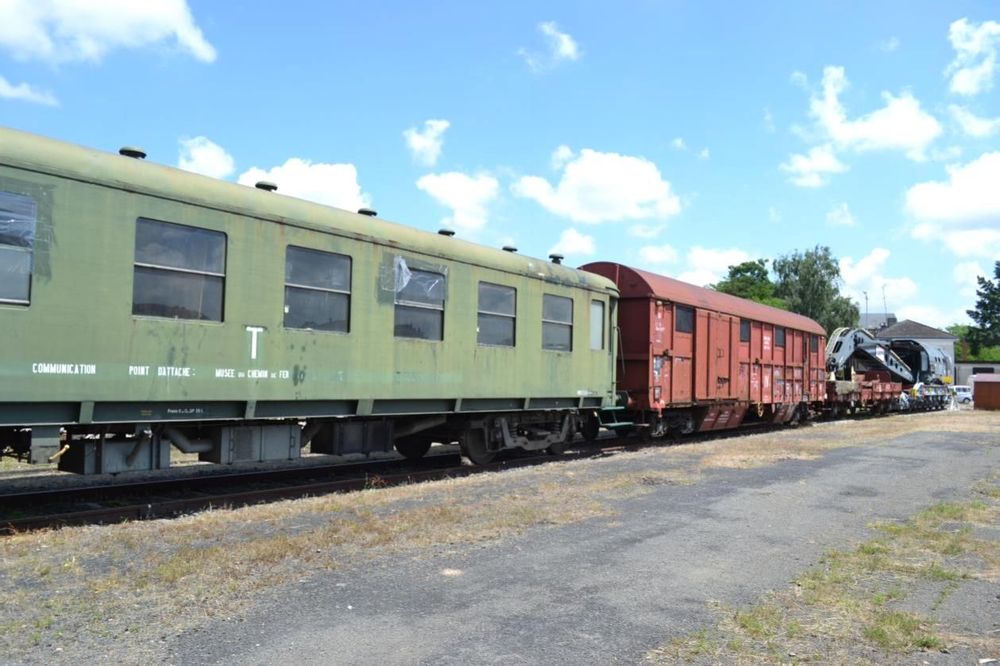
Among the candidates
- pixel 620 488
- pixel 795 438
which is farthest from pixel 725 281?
Result: pixel 620 488

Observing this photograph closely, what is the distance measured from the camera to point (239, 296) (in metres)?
8.37

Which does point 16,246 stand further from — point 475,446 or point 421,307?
point 475,446

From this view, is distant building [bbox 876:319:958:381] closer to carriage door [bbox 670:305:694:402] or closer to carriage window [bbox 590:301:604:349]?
carriage door [bbox 670:305:694:402]

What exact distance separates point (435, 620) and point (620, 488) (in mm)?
5530

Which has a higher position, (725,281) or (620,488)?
(725,281)

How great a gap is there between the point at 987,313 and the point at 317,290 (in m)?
102

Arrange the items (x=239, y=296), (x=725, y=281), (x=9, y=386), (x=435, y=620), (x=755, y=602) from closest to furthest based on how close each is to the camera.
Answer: (x=435, y=620)
(x=755, y=602)
(x=9, y=386)
(x=239, y=296)
(x=725, y=281)

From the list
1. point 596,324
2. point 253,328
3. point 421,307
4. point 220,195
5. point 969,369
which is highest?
point 969,369

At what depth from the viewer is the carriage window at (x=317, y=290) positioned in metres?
8.98

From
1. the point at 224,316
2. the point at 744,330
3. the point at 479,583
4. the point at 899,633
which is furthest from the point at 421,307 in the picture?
the point at 744,330

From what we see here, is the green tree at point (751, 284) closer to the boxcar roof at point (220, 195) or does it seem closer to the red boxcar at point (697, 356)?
the red boxcar at point (697, 356)

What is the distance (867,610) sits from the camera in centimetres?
516

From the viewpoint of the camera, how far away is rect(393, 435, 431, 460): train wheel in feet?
42.1

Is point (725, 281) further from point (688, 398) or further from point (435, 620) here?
point (435, 620)
